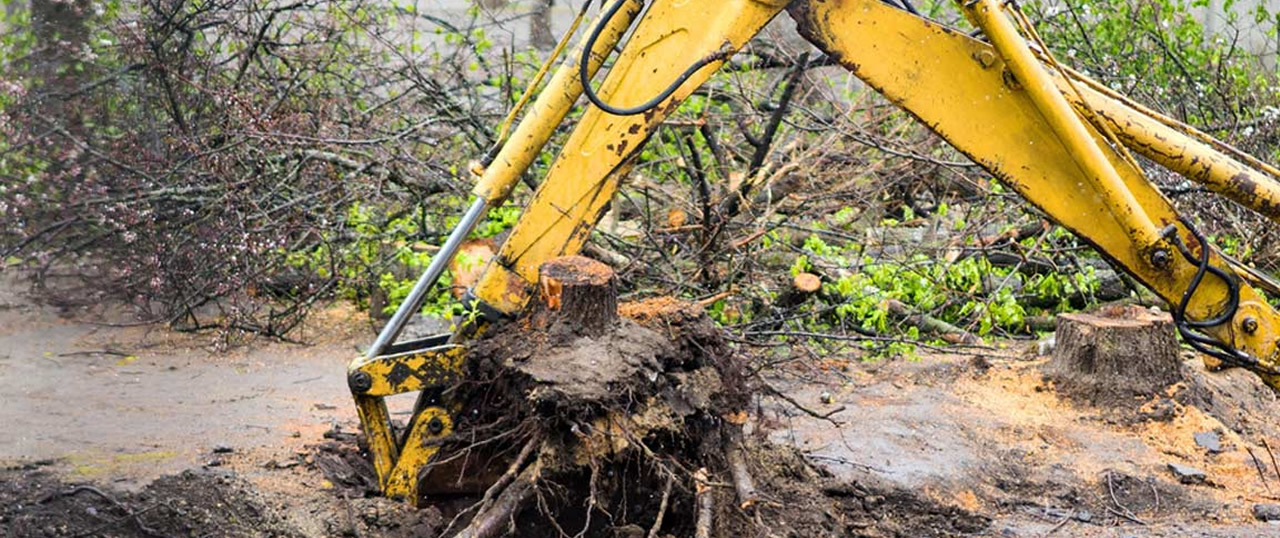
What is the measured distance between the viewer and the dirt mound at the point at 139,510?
4562 mm

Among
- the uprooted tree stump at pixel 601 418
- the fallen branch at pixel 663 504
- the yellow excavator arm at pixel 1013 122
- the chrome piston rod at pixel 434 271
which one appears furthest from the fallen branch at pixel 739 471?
the chrome piston rod at pixel 434 271

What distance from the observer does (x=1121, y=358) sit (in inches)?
269

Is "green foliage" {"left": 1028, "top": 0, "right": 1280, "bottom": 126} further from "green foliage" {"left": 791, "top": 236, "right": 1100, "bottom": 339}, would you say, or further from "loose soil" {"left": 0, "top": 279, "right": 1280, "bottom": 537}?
"loose soil" {"left": 0, "top": 279, "right": 1280, "bottom": 537}

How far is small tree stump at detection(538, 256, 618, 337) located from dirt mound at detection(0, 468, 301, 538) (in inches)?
50.1

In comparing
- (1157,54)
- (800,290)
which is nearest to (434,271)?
(800,290)

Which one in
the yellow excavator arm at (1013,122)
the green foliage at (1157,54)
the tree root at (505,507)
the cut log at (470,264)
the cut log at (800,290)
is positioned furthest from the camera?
the green foliage at (1157,54)

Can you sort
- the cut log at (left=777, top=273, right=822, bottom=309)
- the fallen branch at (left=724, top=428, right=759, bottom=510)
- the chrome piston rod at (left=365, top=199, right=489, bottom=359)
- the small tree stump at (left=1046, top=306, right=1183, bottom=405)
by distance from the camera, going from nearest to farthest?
the fallen branch at (left=724, top=428, right=759, bottom=510) < the chrome piston rod at (left=365, top=199, right=489, bottom=359) < the small tree stump at (left=1046, top=306, right=1183, bottom=405) < the cut log at (left=777, top=273, right=822, bottom=309)

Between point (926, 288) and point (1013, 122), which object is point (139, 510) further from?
point (926, 288)

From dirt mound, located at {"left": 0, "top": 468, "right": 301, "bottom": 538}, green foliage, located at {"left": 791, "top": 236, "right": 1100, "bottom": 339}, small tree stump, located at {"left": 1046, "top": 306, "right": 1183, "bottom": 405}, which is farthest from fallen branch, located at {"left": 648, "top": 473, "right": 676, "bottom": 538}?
green foliage, located at {"left": 791, "top": 236, "right": 1100, "bottom": 339}

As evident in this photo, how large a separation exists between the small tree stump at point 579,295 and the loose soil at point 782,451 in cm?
61

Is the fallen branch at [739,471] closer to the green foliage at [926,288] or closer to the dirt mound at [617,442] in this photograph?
the dirt mound at [617,442]

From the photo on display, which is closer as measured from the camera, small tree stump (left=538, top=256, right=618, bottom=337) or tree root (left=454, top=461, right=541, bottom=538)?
tree root (left=454, top=461, right=541, bottom=538)

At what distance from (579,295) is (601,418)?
47 cm

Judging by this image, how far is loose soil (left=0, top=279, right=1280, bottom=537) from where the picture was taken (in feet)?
15.9
